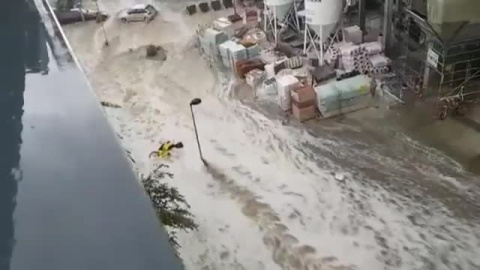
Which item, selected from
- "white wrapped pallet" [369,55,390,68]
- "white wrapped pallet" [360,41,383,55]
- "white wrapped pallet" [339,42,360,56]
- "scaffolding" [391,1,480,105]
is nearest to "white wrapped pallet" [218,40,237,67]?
"white wrapped pallet" [339,42,360,56]

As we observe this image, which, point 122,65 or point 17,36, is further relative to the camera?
point 122,65

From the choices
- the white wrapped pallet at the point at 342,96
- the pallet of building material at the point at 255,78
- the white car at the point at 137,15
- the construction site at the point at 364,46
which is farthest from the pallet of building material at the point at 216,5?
the white wrapped pallet at the point at 342,96

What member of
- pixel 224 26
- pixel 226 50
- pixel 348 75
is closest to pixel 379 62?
pixel 348 75

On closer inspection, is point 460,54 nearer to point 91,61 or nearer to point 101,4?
point 91,61

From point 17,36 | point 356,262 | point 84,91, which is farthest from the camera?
point 356,262

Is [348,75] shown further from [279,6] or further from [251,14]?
[251,14]

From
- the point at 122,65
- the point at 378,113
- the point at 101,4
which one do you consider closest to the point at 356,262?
the point at 378,113
